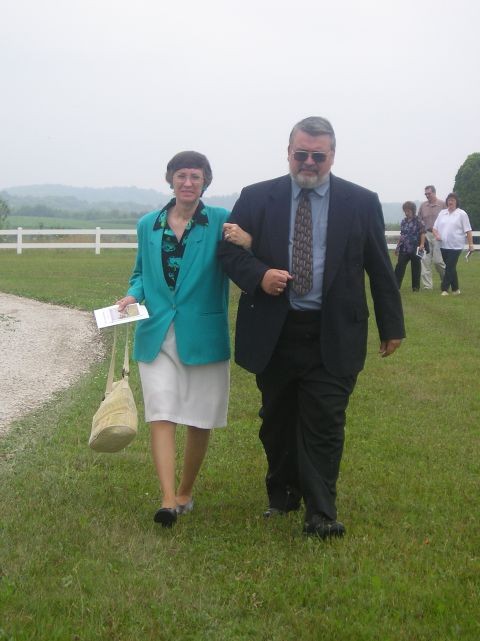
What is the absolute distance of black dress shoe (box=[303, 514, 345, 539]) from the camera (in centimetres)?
548

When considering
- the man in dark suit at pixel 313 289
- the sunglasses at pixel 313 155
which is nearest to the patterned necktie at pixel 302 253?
the man in dark suit at pixel 313 289

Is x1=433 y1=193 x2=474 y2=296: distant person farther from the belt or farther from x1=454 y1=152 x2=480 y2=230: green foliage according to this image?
x1=454 y1=152 x2=480 y2=230: green foliage

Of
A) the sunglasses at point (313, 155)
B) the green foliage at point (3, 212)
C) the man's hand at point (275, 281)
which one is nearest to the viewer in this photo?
the man's hand at point (275, 281)

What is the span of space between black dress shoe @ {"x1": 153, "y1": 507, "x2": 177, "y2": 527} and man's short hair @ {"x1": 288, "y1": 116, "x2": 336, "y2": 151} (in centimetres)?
201

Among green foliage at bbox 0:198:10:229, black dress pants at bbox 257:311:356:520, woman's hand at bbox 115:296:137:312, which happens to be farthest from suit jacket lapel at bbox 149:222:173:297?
green foliage at bbox 0:198:10:229

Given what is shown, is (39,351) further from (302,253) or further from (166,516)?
(302,253)

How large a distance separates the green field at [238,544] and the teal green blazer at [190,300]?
917 mm

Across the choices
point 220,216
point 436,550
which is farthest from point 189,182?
point 436,550

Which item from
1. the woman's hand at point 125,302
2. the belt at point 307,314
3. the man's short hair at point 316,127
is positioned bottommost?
the woman's hand at point 125,302

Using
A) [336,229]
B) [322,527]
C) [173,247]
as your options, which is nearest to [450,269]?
[173,247]

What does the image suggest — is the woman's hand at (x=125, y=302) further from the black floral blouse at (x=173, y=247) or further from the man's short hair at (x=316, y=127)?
the man's short hair at (x=316, y=127)

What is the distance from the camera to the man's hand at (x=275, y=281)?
537 cm

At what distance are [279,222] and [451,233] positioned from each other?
13.9 meters

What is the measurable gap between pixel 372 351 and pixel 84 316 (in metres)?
5.29
